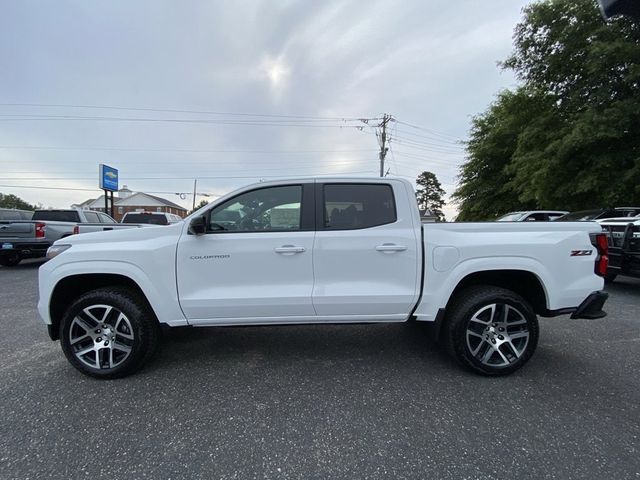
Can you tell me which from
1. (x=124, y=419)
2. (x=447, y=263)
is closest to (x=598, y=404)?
(x=447, y=263)

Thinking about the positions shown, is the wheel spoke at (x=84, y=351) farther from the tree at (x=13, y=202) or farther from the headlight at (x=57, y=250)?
the tree at (x=13, y=202)

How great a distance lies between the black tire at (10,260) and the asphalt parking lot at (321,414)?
26.3 feet

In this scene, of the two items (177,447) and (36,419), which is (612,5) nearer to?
(177,447)

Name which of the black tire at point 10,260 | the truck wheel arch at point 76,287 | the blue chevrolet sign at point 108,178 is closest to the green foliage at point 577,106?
the truck wheel arch at point 76,287

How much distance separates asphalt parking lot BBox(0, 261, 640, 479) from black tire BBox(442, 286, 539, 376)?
6.0 inches

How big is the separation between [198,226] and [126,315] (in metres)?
1.01

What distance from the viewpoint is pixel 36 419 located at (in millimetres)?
2473

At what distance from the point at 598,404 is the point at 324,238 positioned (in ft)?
8.22

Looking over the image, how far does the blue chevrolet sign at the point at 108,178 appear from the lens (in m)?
24.5

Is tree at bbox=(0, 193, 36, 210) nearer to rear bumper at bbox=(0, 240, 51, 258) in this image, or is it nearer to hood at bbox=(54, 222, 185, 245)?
rear bumper at bbox=(0, 240, 51, 258)

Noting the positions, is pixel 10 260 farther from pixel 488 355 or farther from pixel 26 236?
pixel 488 355

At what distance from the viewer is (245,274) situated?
9.88ft

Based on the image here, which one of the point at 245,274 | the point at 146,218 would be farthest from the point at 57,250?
the point at 146,218

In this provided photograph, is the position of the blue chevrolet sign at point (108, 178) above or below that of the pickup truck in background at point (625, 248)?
above
